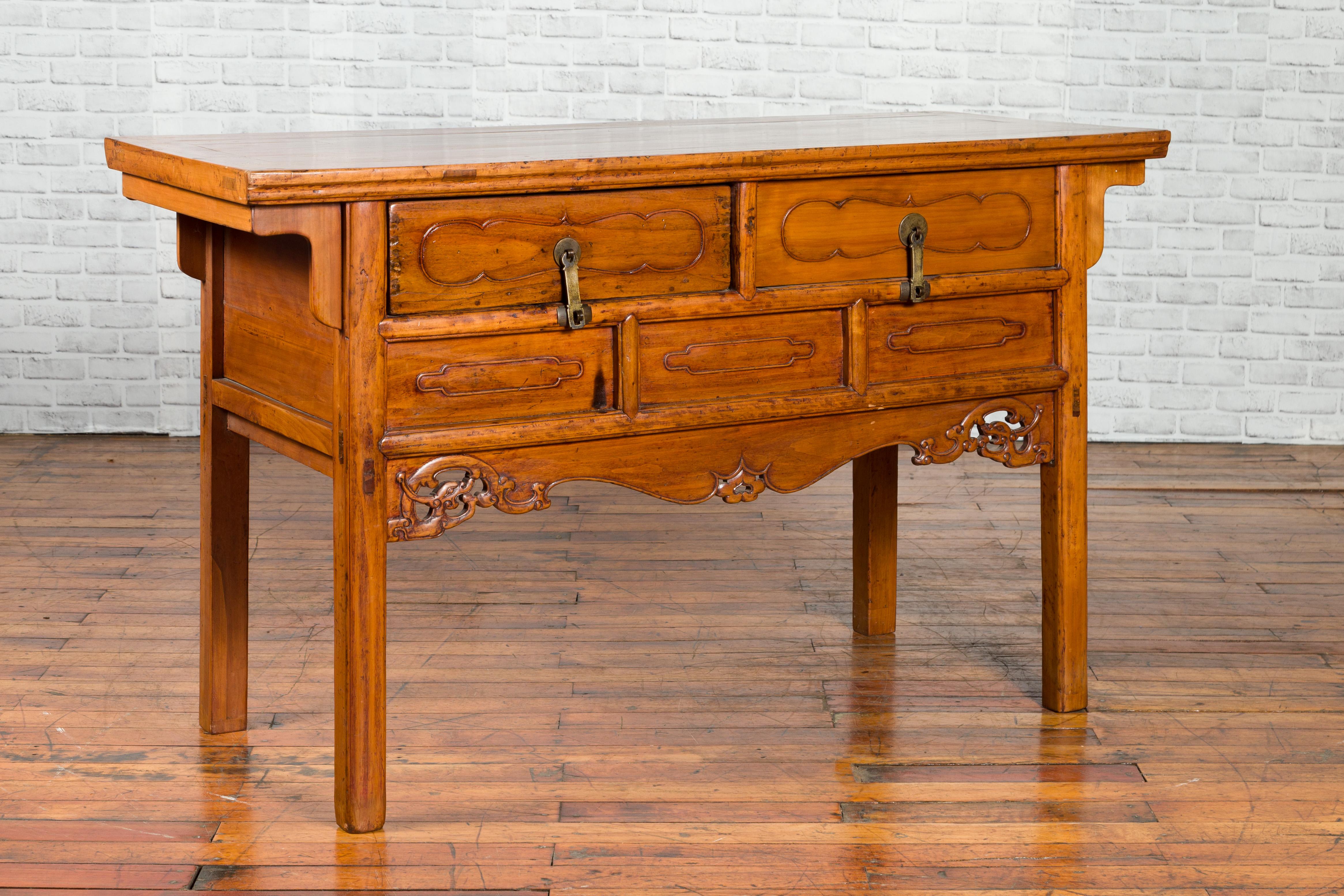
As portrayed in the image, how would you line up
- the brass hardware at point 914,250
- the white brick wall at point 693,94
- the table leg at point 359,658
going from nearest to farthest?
the table leg at point 359,658
the brass hardware at point 914,250
the white brick wall at point 693,94

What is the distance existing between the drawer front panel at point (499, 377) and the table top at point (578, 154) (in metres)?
0.20

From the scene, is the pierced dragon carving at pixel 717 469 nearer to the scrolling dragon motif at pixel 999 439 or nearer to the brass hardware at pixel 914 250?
the scrolling dragon motif at pixel 999 439

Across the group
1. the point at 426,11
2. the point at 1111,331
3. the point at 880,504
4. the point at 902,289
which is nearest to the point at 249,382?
the point at 902,289

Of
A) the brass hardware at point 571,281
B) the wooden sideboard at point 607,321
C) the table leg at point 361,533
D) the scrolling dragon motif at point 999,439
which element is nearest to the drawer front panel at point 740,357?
the wooden sideboard at point 607,321

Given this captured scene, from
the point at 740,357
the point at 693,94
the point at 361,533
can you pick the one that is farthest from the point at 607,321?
the point at 693,94

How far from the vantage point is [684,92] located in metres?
4.59

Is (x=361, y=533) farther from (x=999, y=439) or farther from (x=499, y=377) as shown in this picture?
(x=999, y=439)

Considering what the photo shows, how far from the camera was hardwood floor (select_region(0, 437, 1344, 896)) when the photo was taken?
215cm

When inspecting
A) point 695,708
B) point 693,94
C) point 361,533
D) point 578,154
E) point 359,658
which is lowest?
point 695,708

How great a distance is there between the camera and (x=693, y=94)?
4598 mm

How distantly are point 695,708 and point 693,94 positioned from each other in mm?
2411

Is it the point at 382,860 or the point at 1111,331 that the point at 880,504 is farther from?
the point at 1111,331

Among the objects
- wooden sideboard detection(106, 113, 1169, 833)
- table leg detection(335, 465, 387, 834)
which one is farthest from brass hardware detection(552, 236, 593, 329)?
table leg detection(335, 465, 387, 834)

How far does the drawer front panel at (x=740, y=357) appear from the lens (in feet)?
7.29
